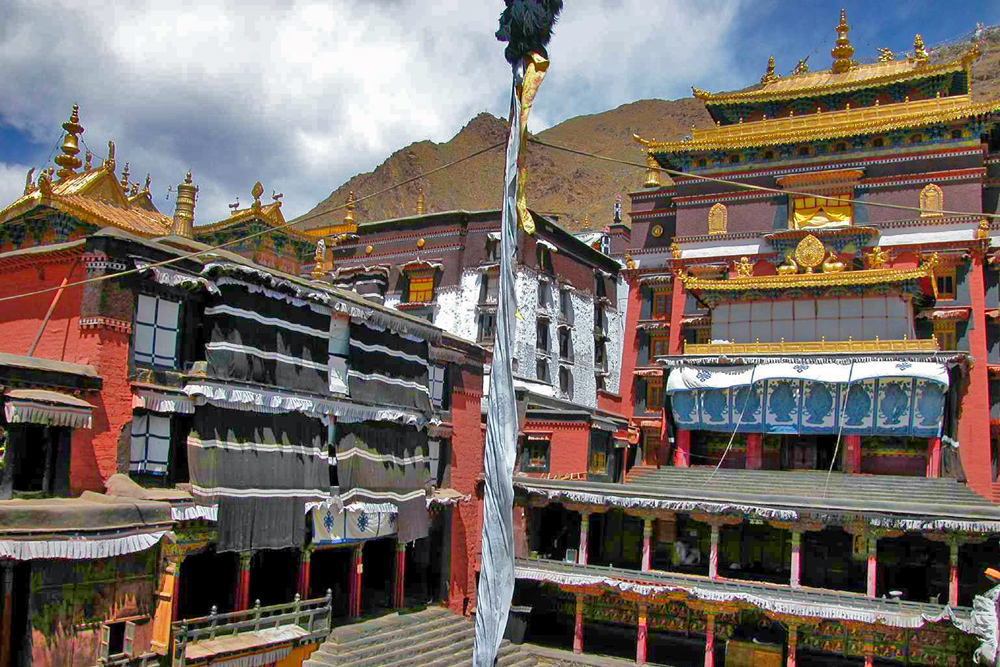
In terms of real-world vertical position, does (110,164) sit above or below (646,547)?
above

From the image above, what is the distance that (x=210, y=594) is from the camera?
23.1 metres

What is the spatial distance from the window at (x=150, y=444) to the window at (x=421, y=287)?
2764 centimetres

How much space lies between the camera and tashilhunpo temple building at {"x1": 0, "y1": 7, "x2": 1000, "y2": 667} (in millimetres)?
18141

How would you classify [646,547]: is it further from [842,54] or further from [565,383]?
[842,54]

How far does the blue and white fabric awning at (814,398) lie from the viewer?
30.3m

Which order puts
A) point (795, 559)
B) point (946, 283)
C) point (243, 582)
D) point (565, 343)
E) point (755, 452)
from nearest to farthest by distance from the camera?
point (243, 582) < point (795, 559) < point (755, 452) < point (946, 283) < point (565, 343)

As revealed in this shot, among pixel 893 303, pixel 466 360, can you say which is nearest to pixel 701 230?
pixel 893 303

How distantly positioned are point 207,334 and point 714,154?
28017mm

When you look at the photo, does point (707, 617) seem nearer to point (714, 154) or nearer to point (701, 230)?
point (701, 230)

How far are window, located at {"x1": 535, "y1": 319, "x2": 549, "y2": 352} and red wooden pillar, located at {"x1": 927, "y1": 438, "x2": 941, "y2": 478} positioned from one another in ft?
66.6

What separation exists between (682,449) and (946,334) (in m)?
11.7

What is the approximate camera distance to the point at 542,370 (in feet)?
151

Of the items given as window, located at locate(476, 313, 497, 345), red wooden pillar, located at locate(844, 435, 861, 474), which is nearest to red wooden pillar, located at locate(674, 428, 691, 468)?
red wooden pillar, located at locate(844, 435, 861, 474)

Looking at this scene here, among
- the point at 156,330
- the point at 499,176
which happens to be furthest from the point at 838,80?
the point at 499,176
